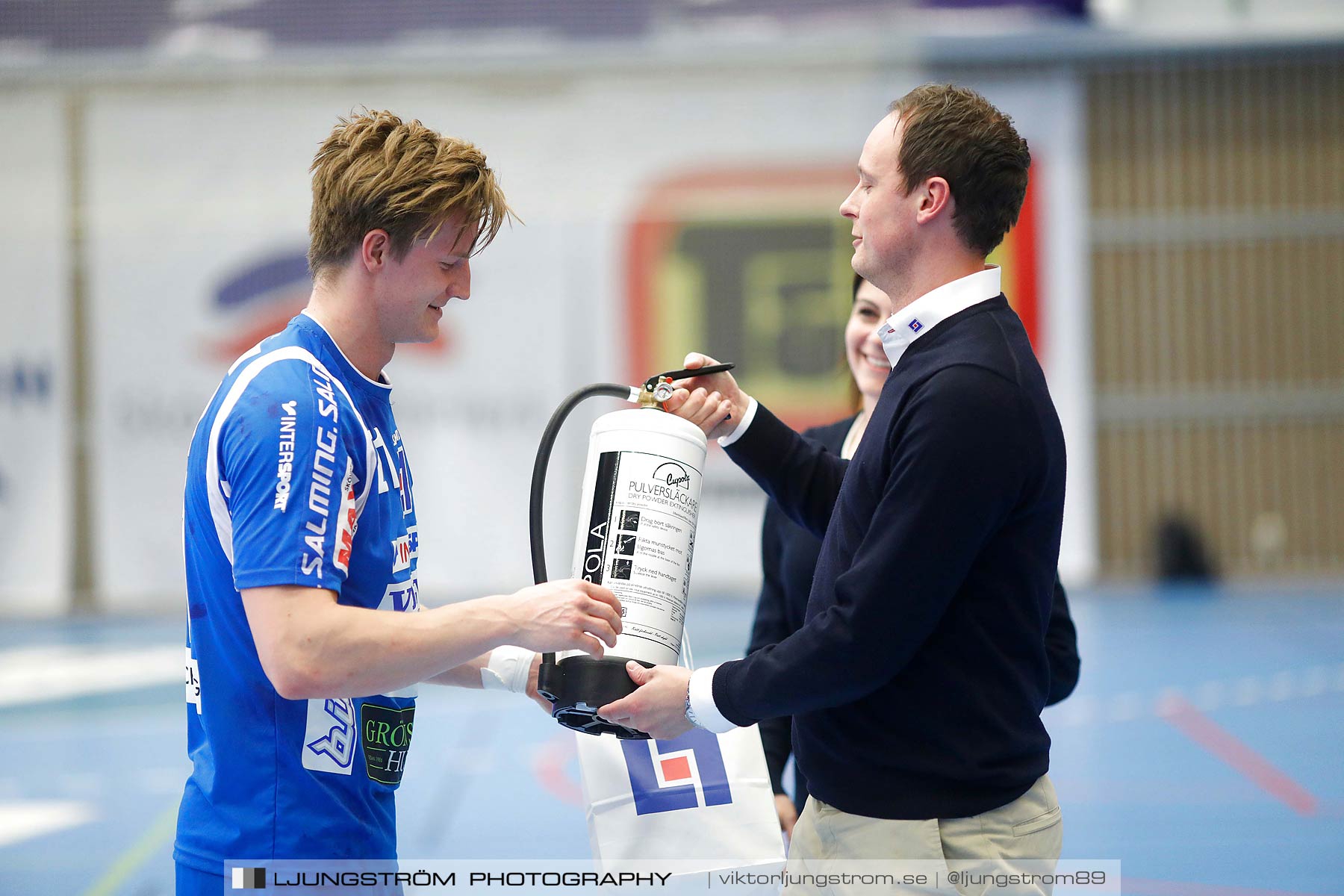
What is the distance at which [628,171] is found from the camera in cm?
1289

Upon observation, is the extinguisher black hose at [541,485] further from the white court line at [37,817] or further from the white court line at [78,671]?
the white court line at [78,671]

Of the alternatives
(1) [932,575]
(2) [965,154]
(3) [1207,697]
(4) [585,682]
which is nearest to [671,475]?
(4) [585,682]

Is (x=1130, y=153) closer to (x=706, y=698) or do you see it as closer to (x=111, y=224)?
(x=111, y=224)

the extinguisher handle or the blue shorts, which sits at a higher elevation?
the extinguisher handle

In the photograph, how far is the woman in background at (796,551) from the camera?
10.4ft

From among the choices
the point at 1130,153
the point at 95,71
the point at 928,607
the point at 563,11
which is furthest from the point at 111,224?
the point at 928,607

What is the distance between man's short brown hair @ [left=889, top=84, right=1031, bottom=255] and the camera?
219 cm

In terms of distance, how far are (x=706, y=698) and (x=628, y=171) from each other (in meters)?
11.2

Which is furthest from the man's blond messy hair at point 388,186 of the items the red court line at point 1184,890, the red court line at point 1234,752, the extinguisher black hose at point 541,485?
the red court line at point 1234,752

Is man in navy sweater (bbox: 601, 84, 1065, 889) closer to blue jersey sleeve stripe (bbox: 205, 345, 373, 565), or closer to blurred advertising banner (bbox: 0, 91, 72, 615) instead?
blue jersey sleeve stripe (bbox: 205, 345, 373, 565)

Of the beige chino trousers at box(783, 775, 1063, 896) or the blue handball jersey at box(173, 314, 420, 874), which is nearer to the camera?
the blue handball jersey at box(173, 314, 420, 874)

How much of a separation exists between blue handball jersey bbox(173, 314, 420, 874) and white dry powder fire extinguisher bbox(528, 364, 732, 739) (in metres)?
0.32

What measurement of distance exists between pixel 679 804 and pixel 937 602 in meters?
0.83

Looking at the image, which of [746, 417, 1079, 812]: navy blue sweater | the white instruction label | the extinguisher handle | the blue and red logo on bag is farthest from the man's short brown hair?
the blue and red logo on bag
